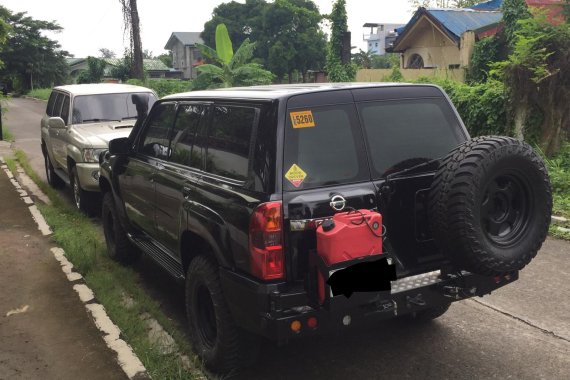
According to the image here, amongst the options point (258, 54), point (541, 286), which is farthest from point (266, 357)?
point (258, 54)

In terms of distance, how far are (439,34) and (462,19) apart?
1.14 m

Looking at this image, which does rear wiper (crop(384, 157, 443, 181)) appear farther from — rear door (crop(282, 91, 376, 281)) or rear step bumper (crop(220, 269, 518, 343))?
rear step bumper (crop(220, 269, 518, 343))

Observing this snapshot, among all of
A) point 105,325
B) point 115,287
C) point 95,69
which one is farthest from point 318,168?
point 95,69

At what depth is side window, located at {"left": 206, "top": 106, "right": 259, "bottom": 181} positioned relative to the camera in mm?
3432

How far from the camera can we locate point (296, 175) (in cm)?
320

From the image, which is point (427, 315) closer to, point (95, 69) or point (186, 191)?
point (186, 191)

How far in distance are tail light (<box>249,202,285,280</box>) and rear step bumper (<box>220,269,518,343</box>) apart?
9 cm

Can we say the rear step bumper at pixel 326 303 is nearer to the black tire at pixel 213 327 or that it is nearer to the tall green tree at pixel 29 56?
the black tire at pixel 213 327

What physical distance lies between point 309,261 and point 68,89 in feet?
25.9

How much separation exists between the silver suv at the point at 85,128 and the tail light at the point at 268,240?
516 centimetres

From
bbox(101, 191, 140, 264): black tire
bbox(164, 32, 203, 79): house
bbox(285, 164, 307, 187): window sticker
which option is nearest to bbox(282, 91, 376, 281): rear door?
bbox(285, 164, 307, 187): window sticker

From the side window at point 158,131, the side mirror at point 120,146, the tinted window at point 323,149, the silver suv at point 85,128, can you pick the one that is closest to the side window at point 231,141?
the tinted window at point 323,149

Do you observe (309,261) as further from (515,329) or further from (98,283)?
(98,283)

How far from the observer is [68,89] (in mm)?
9609
